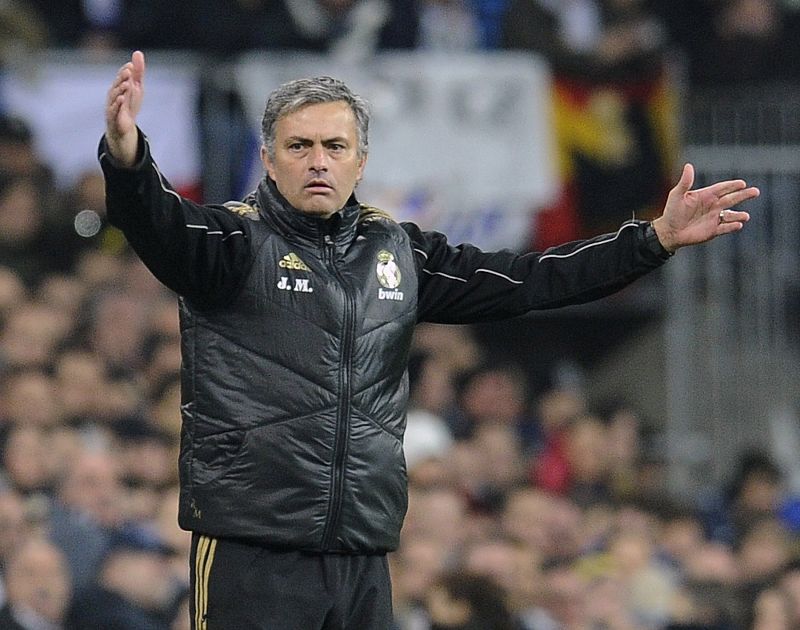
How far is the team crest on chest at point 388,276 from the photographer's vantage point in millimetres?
5262

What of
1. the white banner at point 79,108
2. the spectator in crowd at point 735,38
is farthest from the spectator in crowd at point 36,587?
the spectator in crowd at point 735,38

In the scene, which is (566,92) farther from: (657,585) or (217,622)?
(217,622)

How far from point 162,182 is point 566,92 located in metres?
7.73

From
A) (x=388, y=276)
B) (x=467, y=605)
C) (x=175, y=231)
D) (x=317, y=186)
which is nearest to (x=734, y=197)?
(x=388, y=276)

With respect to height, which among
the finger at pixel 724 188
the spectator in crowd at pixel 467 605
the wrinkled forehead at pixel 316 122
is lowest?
the spectator in crowd at pixel 467 605

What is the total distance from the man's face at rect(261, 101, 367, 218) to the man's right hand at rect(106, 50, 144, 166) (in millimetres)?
555

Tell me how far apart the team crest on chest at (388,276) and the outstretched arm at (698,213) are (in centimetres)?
74

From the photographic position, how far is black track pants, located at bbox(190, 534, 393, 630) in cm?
504

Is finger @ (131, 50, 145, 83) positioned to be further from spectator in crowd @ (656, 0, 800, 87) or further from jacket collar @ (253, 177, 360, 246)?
spectator in crowd @ (656, 0, 800, 87)

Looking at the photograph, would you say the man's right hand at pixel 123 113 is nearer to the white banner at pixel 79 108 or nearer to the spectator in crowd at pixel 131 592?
the spectator in crowd at pixel 131 592

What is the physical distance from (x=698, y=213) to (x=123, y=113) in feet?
5.32

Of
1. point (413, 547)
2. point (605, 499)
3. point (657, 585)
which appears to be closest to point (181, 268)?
point (413, 547)

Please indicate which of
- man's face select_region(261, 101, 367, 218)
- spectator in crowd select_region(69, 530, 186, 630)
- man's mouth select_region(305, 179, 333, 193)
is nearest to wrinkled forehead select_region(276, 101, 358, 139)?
man's face select_region(261, 101, 367, 218)

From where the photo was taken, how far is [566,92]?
12.4 meters
